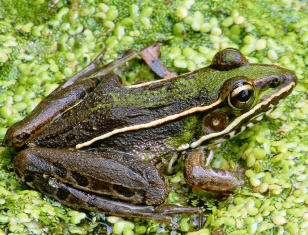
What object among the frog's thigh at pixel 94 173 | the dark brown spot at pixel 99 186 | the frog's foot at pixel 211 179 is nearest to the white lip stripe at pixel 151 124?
the frog's thigh at pixel 94 173

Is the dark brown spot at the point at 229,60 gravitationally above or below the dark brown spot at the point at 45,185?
above

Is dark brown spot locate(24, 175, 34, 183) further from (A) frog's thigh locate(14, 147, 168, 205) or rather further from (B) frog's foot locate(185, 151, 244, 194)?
(B) frog's foot locate(185, 151, 244, 194)

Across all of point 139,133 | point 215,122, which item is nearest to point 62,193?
point 139,133

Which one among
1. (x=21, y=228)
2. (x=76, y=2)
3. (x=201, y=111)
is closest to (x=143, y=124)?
(x=201, y=111)

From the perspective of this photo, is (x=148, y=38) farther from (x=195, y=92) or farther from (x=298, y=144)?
(x=298, y=144)

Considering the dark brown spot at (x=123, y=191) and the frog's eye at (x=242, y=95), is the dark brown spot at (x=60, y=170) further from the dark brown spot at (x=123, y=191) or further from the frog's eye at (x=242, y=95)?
the frog's eye at (x=242, y=95)
